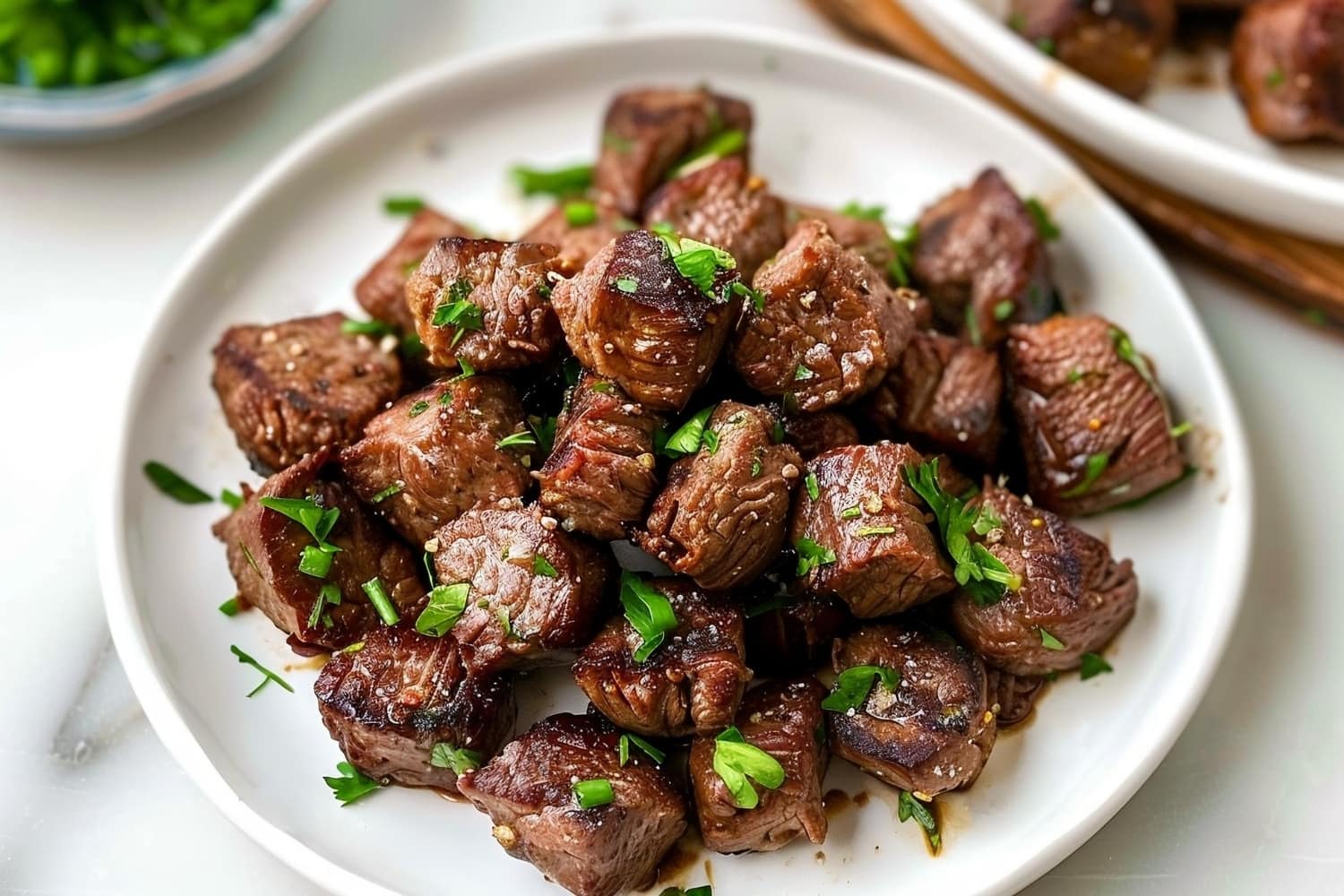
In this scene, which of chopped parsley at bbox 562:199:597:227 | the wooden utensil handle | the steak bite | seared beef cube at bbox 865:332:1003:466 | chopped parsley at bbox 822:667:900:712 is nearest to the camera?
the steak bite

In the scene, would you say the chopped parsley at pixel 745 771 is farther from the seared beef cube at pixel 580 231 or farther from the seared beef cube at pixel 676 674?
the seared beef cube at pixel 580 231

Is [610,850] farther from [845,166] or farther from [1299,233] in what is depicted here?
[1299,233]

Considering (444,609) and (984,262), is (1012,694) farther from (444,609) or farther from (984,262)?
(444,609)

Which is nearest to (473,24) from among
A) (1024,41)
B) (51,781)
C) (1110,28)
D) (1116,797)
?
(1024,41)

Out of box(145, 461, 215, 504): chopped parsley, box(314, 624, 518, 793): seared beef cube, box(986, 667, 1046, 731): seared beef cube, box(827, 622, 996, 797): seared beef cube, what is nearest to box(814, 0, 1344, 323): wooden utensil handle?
box(986, 667, 1046, 731): seared beef cube

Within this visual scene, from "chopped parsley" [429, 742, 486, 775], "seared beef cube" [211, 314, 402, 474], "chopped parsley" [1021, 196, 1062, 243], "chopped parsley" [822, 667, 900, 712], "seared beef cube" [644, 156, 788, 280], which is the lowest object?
"chopped parsley" [429, 742, 486, 775]

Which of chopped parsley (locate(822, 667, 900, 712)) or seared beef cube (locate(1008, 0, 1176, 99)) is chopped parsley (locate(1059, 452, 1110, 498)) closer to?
chopped parsley (locate(822, 667, 900, 712))

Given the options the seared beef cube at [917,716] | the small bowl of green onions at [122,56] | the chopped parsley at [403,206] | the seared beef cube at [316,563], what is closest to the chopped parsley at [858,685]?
the seared beef cube at [917,716]

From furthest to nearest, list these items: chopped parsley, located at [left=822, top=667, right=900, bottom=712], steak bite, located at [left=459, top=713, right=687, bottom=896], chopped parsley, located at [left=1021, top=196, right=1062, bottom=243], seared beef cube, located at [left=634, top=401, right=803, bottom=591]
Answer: chopped parsley, located at [left=1021, top=196, right=1062, bottom=243]
chopped parsley, located at [left=822, top=667, right=900, bottom=712]
seared beef cube, located at [left=634, top=401, right=803, bottom=591]
steak bite, located at [left=459, top=713, right=687, bottom=896]
